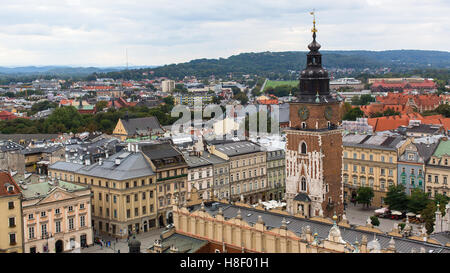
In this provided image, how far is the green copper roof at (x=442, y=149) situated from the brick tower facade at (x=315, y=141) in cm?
2857

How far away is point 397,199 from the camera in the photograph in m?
79.5

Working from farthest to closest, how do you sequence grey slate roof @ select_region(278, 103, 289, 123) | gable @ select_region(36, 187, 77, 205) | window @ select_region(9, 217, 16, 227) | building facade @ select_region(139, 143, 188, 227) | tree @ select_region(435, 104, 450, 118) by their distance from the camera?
grey slate roof @ select_region(278, 103, 289, 123) < tree @ select_region(435, 104, 450, 118) < building facade @ select_region(139, 143, 188, 227) < gable @ select_region(36, 187, 77, 205) < window @ select_region(9, 217, 16, 227)

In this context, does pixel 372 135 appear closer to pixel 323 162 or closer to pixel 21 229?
pixel 323 162

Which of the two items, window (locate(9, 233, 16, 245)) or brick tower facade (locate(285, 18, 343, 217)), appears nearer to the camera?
brick tower facade (locate(285, 18, 343, 217))

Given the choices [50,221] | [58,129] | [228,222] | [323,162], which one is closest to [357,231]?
[228,222]

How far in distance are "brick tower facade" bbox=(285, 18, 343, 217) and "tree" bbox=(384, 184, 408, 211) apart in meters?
21.7

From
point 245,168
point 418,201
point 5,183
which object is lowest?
point 418,201

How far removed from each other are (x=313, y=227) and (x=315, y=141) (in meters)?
15.2

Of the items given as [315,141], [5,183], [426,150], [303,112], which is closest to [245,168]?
[426,150]

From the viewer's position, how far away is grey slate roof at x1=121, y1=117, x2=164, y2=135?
148 metres

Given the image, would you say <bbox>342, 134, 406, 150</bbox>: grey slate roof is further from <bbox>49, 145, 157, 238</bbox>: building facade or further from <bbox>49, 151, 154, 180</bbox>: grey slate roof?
<bbox>49, 151, 154, 180</bbox>: grey slate roof

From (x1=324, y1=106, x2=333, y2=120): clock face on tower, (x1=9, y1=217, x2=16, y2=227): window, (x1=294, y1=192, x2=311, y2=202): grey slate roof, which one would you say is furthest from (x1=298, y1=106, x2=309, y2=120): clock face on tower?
(x1=9, y1=217, x2=16, y2=227): window

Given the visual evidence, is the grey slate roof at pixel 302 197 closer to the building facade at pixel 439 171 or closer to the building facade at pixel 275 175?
the building facade at pixel 439 171

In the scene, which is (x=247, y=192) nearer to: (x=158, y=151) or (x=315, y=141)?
(x=158, y=151)
